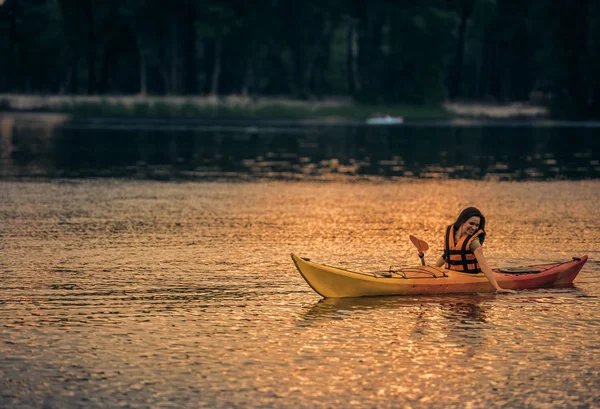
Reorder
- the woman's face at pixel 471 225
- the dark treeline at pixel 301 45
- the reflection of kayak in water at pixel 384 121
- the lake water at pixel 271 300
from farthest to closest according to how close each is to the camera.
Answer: the dark treeline at pixel 301 45 < the reflection of kayak in water at pixel 384 121 < the woman's face at pixel 471 225 < the lake water at pixel 271 300

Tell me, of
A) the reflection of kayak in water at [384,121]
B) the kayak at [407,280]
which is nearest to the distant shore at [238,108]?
the reflection of kayak in water at [384,121]

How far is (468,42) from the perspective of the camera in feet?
475

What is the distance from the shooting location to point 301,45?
121m

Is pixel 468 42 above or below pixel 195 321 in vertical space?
above

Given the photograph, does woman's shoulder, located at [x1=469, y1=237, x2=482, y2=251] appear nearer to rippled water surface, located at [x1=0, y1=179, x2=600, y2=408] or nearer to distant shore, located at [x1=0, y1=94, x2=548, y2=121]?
rippled water surface, located at [x1=0, y1=179, x2=600, y2=408]

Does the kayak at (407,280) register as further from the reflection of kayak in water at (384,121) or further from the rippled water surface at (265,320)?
the reflection of kayak in water at (384,121)

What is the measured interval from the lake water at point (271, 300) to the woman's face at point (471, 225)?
3.06 ft

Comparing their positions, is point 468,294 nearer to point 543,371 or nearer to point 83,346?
point 543,371

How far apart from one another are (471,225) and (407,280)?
4.10ft

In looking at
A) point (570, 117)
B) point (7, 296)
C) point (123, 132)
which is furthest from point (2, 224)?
point (570, 117)

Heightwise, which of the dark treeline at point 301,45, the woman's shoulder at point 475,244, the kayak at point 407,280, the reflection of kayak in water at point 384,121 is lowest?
the kayak at point 407,280

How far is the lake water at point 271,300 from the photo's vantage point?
12.4 metres

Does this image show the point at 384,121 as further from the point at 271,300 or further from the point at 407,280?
the point at 271,300

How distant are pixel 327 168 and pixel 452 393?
33889 mm
